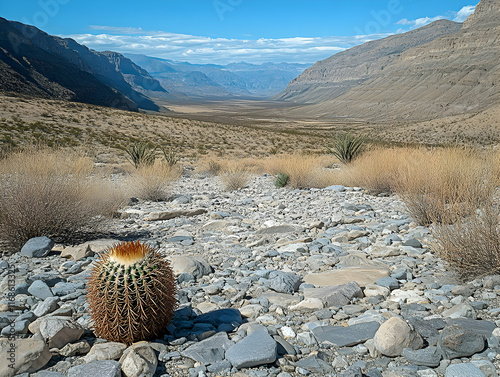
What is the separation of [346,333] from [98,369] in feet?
6.43

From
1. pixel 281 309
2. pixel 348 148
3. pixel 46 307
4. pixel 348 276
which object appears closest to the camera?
pixel 46 307

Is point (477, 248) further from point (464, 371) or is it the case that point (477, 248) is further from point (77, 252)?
point (77, 252)

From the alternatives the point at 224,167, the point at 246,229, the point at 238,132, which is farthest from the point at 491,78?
the point at 246,229

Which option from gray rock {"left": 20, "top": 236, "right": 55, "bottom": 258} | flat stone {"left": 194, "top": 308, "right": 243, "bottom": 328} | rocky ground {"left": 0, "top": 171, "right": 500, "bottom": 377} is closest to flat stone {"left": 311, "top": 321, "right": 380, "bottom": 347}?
rocky ground {"left": 0, "top": 171, "right": 500, "bottom": 377}

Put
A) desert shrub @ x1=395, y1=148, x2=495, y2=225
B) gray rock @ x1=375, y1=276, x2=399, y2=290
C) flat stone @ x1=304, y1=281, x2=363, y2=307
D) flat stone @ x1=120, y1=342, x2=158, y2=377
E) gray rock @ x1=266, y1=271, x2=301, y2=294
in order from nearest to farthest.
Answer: flat stone @ x1=120, y1=342, x2=158, y2=377, flat stone @ x1=304, y1=281, x2=363, y2=307, gray rock @ x1=375, y1=276, x2=399, y2=290, gray rock @ x1=266, y1=271, x2=301, y2=294, desert shrub @ x1=395, y1=148, x2=495, y2=225

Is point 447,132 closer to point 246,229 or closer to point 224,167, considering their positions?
point 224,167

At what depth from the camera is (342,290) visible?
4312 mm

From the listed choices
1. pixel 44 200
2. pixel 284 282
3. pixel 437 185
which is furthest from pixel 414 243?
pixel 44 200

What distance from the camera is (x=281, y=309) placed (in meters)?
4.06

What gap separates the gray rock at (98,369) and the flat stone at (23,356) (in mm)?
275

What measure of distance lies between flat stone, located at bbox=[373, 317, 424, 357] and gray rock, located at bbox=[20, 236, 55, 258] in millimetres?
4527

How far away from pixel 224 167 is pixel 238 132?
93.7 ft

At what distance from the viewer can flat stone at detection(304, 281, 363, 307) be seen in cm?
416

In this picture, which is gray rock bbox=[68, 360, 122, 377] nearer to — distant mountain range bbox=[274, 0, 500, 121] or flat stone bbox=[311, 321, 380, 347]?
flat stone bbox=[311, 321, 380, 347]
